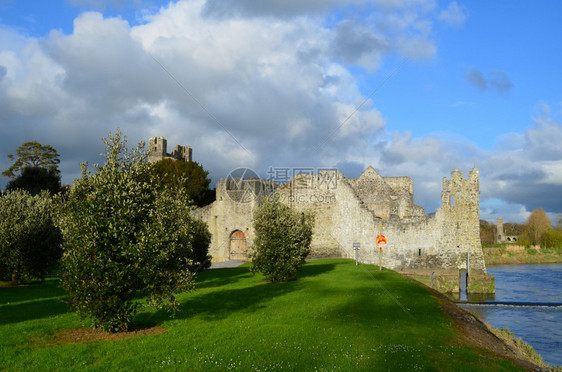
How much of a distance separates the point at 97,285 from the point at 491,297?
31.5 meters

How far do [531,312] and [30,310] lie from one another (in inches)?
1126

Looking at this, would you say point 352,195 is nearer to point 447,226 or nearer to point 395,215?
point 395,215

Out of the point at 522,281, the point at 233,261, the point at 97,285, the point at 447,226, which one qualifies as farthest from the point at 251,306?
the point at 522,281

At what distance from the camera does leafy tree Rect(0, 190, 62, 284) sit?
2752 centimetres

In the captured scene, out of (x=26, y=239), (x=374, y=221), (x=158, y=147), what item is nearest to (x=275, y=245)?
(x=26, y=239)

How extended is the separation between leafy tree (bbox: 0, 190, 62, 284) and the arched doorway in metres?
22.8

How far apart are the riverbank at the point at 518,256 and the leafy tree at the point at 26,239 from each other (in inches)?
2519

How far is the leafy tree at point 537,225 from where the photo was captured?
101938 millimetres

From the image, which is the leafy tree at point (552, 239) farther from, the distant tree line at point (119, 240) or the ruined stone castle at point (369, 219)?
the distant tree line at point (119, 240)

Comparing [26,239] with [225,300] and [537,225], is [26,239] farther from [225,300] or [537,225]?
[537,225]

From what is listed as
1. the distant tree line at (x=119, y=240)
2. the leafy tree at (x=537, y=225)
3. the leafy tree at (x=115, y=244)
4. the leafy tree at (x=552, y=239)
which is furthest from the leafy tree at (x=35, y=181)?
the leafy tree at (x=537, y=225)

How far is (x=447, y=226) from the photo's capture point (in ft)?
128

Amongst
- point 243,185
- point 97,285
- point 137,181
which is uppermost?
point 243,185

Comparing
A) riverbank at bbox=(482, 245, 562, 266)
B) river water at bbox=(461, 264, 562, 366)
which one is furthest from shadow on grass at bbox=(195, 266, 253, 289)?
riverbank at bbox=(482, 245, 562, 266)
